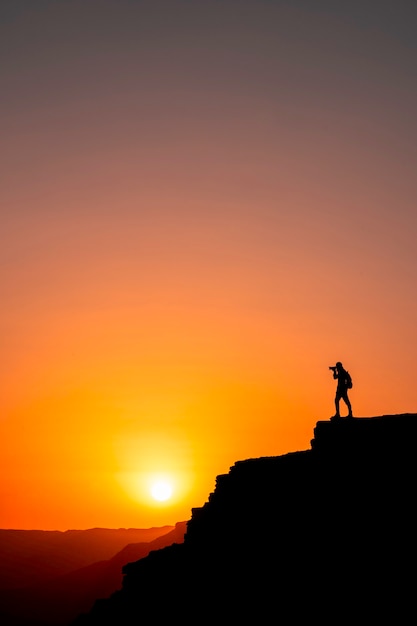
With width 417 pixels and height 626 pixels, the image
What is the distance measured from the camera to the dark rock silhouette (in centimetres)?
1622

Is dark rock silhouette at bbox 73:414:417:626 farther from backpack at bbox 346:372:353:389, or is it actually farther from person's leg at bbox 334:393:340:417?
backpack at bbox 346:372:353:389

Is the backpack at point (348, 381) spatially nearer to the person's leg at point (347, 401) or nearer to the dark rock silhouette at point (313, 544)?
the person's leg at point (347, 401)

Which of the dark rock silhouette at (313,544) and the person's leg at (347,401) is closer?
the dark rock silhouette at (313,544)

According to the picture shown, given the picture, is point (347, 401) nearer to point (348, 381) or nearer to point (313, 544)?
point (348, 381)

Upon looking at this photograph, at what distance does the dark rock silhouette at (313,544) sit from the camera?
639 inches

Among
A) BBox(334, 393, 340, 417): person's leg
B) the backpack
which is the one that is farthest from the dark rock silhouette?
the backpack

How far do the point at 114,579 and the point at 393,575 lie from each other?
407 ft

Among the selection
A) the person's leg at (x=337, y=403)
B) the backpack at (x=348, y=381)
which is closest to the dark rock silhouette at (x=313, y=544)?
the person's leg at (x=337, y=403)

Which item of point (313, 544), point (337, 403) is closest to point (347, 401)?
point (337, 403)

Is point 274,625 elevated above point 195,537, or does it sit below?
below

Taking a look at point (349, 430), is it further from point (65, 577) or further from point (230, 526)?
point (65, 577)

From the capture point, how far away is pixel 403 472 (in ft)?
58.7

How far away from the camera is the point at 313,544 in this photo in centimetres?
1806

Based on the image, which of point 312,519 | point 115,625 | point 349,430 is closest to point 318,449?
point 349,430
